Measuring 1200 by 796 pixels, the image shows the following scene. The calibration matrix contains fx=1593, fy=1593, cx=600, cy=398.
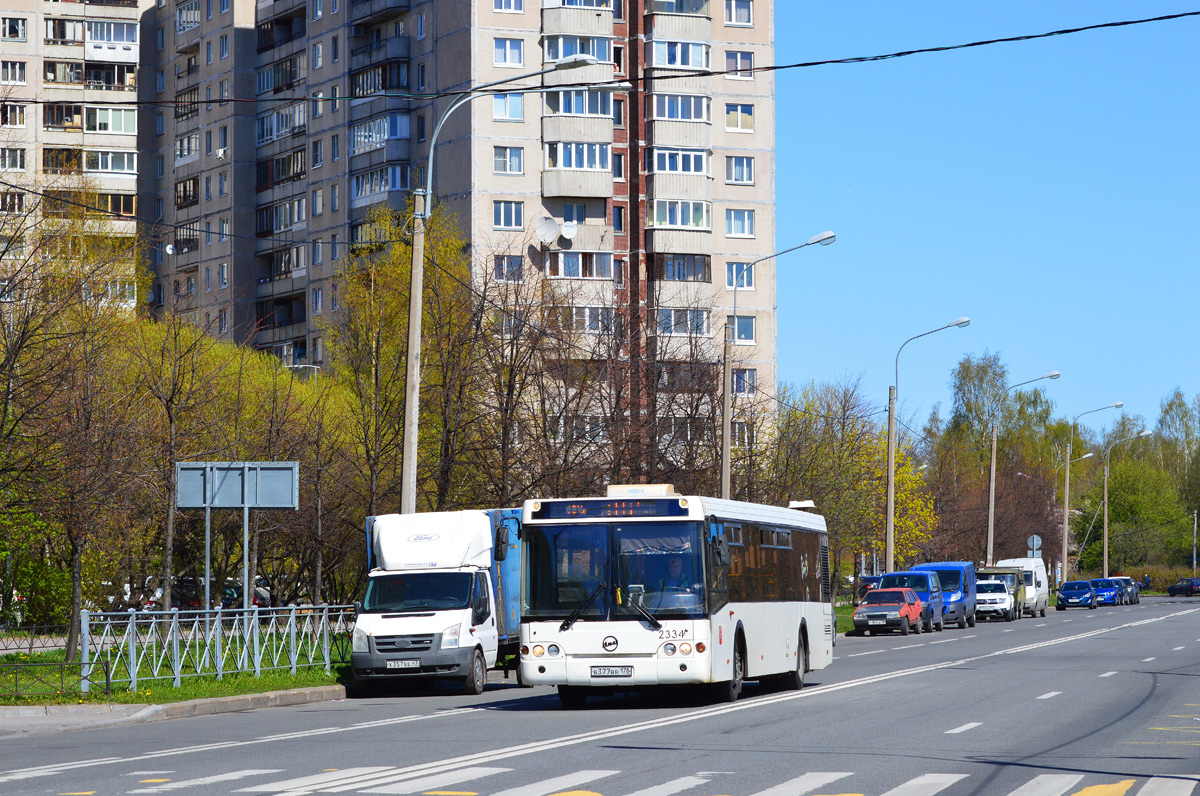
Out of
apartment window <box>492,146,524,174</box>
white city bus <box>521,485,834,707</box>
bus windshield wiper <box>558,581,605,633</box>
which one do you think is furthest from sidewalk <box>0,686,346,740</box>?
apartment window <box>492,146,524,174</box>

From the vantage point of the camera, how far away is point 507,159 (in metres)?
75.4

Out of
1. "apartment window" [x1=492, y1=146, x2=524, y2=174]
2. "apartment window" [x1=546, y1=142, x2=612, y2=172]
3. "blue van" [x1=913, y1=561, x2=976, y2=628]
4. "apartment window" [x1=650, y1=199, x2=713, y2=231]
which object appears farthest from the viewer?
"apartment window" [x1=650, y1=199, x2=713, y2=231]

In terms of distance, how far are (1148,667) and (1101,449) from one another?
125 meters

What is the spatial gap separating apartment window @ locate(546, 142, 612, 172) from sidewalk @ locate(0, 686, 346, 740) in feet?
183

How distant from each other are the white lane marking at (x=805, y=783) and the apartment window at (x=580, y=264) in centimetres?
6276

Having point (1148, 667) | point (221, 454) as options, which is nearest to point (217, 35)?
point (221, 454)

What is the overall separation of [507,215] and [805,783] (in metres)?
64.9

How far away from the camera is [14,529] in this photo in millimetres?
27547

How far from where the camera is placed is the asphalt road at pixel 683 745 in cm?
→ 1197

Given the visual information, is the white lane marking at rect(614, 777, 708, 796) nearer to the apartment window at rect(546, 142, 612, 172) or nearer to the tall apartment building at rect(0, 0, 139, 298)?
the apartment window at rect(546, 142, 612, 172)

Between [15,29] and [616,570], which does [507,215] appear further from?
[616,570]

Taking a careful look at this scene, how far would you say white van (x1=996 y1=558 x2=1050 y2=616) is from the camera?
65.6 m

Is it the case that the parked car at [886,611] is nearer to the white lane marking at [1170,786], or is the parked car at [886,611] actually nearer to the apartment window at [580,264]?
the apartment window at [580,264]

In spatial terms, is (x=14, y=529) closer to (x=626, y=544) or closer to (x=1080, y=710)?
Result: (x=626, y=544)
